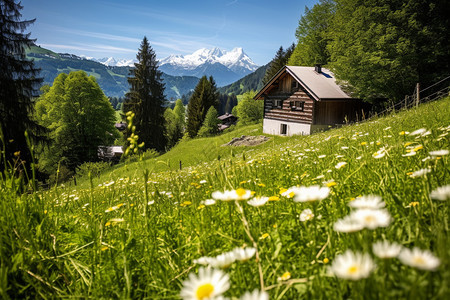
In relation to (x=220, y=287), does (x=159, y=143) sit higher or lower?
Answer: lower

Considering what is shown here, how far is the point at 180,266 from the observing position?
1.54 meters

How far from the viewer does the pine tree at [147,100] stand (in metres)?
43.0

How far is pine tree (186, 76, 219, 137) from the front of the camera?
54281 mm

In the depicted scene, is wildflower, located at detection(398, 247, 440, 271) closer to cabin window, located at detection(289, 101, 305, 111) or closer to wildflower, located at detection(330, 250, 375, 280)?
wildflower, located at detection(330, 250, 375, 280)

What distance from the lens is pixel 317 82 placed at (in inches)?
994

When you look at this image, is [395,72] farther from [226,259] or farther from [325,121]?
[226,259]

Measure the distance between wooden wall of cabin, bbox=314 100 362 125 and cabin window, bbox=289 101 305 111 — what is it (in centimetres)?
152

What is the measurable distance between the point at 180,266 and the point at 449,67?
26.9 m

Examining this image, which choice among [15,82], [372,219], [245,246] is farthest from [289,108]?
[372,219]

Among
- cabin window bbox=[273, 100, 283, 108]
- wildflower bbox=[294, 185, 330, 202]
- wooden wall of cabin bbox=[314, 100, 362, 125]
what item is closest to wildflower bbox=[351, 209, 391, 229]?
wildflower bbox=[294, 185, 330, 202]

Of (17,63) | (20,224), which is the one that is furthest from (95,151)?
(20,224)

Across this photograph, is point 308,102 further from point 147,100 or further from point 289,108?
point 147,100

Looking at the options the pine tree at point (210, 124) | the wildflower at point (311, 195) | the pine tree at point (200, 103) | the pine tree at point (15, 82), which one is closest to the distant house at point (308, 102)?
the pine tree at point (15, 82)

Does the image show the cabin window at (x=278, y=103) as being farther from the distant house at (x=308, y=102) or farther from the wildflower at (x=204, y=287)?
the wildflower at (x=204, y=287)
